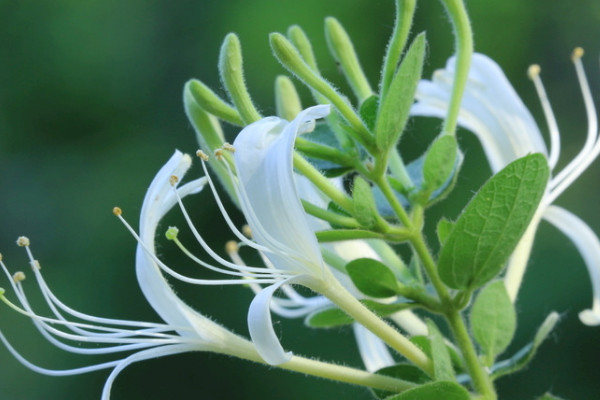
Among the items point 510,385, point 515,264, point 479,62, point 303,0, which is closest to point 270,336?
point 515,264

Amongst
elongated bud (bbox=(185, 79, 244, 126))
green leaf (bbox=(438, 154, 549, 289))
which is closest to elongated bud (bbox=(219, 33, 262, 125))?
elongated bud (bbox=(185, 79, 244, 126))

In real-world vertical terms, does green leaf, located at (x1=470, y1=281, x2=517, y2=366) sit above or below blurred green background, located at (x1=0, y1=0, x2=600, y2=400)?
below

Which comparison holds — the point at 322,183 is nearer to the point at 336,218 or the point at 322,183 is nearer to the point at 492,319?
the point at 336,218

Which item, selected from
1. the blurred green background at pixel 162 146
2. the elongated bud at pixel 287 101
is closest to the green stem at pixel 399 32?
the elongated bud at pixel 287 101

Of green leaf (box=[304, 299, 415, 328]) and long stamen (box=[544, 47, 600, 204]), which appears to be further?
long stamen (box=[544, 47, 600, 204])

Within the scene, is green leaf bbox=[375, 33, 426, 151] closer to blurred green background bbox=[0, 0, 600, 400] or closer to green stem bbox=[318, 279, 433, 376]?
green stem bbox=[318, 279, 433, 376]

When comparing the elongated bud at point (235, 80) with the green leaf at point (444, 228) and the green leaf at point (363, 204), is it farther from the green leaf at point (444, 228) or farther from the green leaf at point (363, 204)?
the green leaf at point (444, 228)
